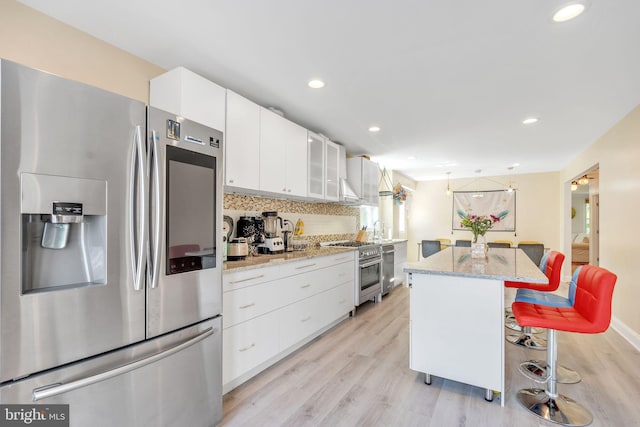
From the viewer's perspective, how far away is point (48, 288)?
1.20 metres

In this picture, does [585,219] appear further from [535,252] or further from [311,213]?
[311,213]

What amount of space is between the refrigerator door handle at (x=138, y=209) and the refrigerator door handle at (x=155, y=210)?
0.05 m

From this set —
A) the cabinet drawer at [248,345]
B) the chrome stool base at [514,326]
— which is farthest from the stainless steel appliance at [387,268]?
the cabinet drawer at [248,345]

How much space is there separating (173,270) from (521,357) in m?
3.06

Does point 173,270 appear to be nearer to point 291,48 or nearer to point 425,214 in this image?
point 291,48

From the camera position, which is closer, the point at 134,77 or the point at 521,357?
the point at 134,77

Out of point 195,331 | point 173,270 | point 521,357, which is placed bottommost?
point 521,357

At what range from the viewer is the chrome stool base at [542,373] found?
2377 millimetres

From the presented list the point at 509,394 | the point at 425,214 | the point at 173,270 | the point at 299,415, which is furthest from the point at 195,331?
the point at 425,214

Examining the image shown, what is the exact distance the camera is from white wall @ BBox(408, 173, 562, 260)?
7473 mm

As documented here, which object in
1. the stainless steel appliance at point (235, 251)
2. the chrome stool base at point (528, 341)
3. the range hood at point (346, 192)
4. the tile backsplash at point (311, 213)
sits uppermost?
the range hood at point (346, 192)

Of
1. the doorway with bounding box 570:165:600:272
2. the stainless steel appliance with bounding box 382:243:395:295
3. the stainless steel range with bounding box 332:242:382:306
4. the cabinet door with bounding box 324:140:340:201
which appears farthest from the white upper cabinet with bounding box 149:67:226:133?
the doorway with bounding box 570:165:600:272

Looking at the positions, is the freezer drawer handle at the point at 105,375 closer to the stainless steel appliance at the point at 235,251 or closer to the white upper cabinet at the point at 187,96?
the stainless steel appliance at the point at 235,251

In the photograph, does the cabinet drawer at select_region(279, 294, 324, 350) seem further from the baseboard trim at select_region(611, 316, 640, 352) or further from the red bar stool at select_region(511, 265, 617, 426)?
the baseboard trim at select_region(611, 316, 640, 352)
